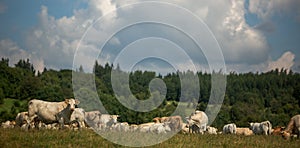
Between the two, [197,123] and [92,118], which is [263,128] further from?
[92,118]

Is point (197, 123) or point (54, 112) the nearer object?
point (54, 112)

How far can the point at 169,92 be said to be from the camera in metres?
75.6

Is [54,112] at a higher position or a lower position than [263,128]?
higher

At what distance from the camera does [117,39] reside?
21234mm

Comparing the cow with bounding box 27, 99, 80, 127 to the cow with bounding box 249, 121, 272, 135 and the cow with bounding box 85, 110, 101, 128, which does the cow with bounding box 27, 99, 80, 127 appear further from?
Result: the cow with bounding box 249, 121, 272, 135

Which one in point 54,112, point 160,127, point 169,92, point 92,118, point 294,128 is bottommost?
point 294,128

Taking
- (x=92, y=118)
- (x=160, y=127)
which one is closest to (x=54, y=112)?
(x=160, y=127)

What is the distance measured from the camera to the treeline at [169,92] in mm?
74438

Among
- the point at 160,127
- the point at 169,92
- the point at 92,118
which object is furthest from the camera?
the point at 169,92

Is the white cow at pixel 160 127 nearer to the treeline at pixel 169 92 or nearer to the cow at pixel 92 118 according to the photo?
the treeline at pixel 169 92

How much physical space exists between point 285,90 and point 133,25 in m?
137

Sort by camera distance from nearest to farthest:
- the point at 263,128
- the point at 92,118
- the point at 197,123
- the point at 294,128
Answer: the point at 294,128 < the point at 197,123 < the point at 92,118 < the point at 263,128

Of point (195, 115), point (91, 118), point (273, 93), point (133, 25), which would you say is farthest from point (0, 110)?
point (273, 93)

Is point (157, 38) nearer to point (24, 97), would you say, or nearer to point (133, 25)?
point (133, 25)
